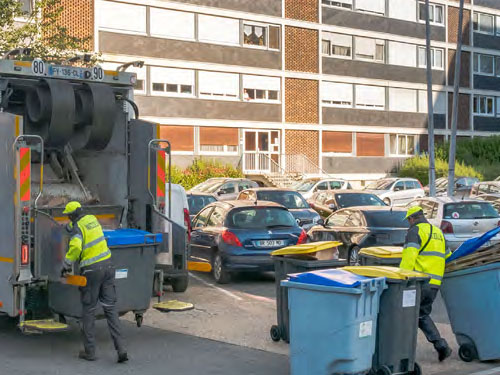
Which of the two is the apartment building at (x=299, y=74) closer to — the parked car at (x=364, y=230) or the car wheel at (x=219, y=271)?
the parked car at (x=364, y=230)

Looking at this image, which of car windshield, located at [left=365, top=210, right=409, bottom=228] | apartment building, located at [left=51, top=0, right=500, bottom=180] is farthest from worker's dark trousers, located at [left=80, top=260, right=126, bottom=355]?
apartment building, located at [left=51, top=0, right=500, bottom=180]

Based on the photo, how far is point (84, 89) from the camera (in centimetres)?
1054

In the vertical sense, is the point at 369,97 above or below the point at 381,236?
above

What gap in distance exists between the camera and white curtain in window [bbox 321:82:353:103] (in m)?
48.1

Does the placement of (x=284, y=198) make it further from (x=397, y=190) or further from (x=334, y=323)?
(x=397, y=190)

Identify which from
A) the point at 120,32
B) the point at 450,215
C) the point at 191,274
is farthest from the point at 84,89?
the point at 120,32

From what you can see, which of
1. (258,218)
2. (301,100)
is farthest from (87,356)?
(301,100)

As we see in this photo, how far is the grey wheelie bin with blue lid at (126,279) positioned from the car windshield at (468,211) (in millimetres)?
10562

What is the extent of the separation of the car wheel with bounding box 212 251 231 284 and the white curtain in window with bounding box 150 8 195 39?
26494 mm

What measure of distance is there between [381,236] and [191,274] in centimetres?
354

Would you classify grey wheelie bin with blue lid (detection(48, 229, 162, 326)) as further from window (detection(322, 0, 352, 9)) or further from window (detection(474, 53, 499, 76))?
window (detection(474, 53, 499, 76))

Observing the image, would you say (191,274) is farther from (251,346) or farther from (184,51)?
(184,51)

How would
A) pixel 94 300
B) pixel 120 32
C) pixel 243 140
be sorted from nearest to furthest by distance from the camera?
pixel 94 300
pixel 120 32
pixel 243 140

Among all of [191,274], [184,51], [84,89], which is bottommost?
[191,274]
